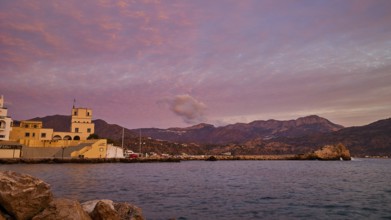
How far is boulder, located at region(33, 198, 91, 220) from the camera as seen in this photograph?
12867 mm

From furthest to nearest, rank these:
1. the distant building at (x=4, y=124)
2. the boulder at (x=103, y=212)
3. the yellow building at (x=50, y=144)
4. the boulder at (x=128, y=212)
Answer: the yellow building at (x=50, y=144) → the distant building at (x=4, y=124) → the boulder at (x=128, y=212) → the boulder at (x=103, y=212)

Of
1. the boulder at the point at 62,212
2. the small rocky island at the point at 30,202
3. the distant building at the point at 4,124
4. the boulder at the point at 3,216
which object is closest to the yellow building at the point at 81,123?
the distant building at the point at 4,124

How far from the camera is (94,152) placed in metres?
111

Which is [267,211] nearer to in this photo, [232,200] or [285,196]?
[232,200]

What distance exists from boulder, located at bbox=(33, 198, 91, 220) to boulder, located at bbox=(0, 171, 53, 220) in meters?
0.46

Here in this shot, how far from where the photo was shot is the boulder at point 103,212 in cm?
1428

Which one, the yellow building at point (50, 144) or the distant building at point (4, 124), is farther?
the yellow building at point (50, 144)

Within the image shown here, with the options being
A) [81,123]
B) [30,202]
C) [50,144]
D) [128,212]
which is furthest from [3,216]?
[81,123]

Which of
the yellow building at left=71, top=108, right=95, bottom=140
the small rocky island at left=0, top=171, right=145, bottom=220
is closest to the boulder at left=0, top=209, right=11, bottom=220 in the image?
the small rocky island at left=0, top=171, right=145, bottom=220

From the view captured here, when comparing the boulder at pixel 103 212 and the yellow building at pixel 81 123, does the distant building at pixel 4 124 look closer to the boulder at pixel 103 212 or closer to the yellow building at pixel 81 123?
the yellow building at pixel 81 123

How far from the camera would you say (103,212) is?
14305 mm

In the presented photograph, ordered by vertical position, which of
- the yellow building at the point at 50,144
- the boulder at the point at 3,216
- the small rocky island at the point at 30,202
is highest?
the yellow building at the point at 50,144

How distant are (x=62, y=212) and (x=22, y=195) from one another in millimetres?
1897

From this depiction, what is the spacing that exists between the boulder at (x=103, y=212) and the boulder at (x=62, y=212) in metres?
0.84
